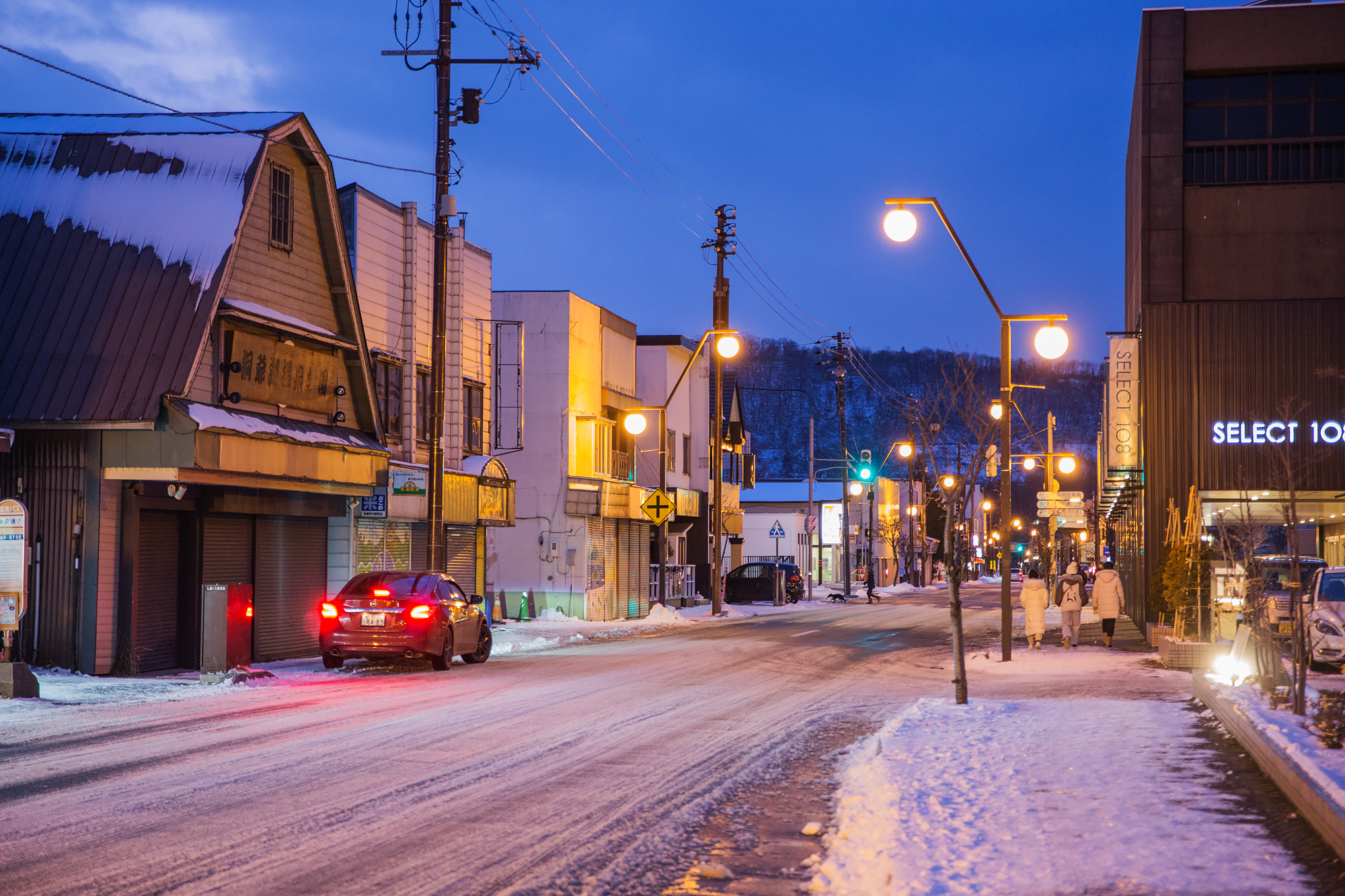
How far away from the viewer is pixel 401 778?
10203mm

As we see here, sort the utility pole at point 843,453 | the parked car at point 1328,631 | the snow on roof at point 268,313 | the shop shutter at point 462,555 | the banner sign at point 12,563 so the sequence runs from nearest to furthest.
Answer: the banner sign at point 12,563, the parked car at point 1328,631, the snow on roof at point 268,313, the shop shutter at point 462,555, the utility pole at point 843,453

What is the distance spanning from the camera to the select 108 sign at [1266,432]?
31344 millimetres

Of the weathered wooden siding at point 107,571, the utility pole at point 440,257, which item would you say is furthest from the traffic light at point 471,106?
the weathered wooden siding at point 107,571

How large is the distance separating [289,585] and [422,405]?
6.83m

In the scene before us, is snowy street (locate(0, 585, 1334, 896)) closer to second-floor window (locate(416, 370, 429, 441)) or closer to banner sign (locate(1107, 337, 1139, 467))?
second-floor window (locate(416, 370, 429, 441))

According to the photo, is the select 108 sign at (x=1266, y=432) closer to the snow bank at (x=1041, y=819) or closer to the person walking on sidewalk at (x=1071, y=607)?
the person walking on sidewalk at (x=1071, y=607)

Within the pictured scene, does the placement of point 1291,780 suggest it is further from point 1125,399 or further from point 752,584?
point 752,584

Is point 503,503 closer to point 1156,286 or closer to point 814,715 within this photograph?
Answer: point 1156,286

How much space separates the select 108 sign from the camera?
31344 millimetres

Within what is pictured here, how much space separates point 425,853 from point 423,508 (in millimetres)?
21462

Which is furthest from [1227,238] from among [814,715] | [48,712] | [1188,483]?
[48,712]

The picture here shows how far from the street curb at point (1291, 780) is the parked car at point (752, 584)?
4364 cm

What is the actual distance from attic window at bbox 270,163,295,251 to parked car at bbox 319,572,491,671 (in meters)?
6.15

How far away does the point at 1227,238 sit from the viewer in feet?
105
